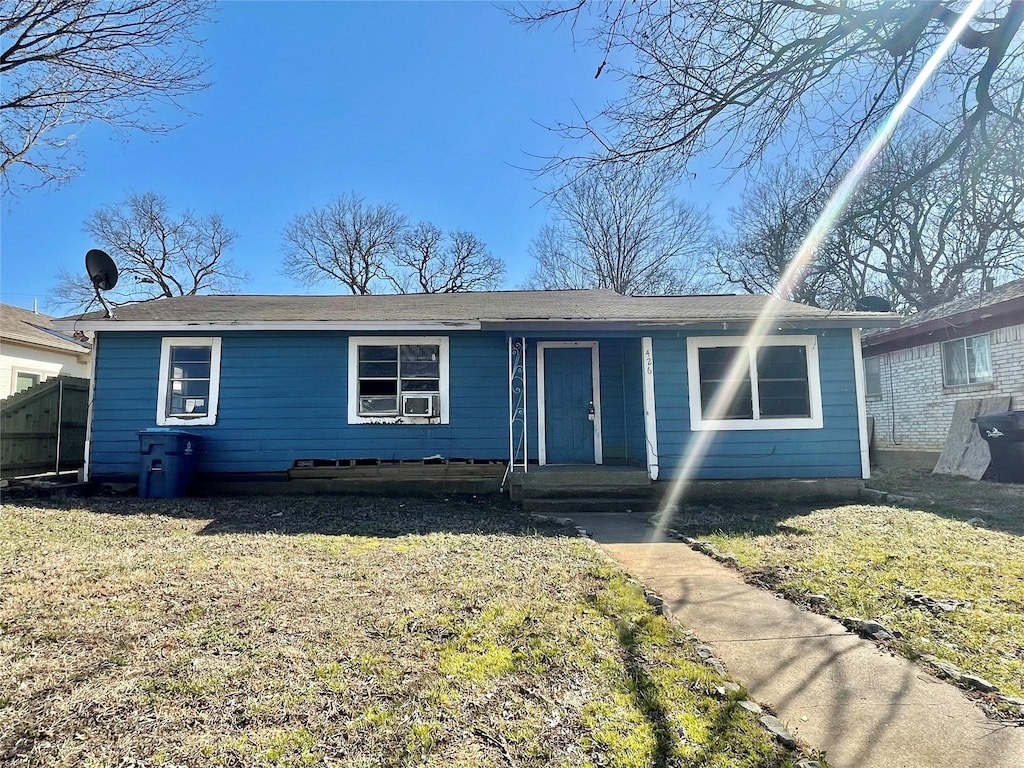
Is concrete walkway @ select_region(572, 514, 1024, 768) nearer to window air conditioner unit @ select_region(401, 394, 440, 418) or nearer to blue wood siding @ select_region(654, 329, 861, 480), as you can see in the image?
blue wood siding @ select_region(654, 329, 861, 480)

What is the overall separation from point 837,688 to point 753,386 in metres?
6.29

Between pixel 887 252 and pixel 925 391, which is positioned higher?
pixel 887 252

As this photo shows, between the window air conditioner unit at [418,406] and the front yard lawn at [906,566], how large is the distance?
410 cm

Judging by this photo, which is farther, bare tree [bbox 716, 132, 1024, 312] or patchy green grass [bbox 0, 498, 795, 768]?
bare tree [bbox 716, 132, 1024, 312]

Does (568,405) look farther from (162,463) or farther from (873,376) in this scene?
(873,376)

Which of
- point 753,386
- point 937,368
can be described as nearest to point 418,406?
point 753,386

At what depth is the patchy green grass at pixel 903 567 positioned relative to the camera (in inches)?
124

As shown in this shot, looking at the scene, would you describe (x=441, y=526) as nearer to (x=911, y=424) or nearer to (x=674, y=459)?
(x=674, y=459)

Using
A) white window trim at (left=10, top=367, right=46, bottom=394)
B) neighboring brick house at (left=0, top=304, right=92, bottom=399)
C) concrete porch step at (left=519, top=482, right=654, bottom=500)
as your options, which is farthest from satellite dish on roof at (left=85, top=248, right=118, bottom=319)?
white window trim at (left=10, top=367, right=46, bottom=394)

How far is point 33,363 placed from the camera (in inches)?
645

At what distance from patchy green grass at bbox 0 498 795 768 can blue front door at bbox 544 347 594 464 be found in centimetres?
395

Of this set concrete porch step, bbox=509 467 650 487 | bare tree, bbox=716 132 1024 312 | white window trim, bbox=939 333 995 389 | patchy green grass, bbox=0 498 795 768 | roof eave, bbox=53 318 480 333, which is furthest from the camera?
white window trim, bbox=939 333 995 389

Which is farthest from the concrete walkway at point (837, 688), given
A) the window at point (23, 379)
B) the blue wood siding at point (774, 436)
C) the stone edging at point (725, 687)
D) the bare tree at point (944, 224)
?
the window at point (23, 379)

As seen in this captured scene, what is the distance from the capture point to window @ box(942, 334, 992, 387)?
444 inches
